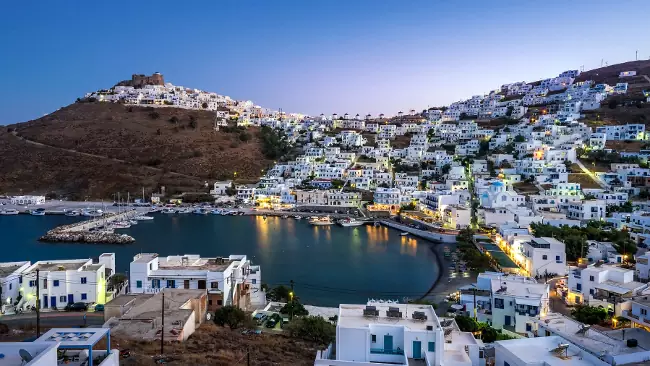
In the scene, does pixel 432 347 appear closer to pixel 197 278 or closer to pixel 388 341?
pixel 388 341

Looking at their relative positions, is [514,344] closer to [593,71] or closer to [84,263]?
[84,263]

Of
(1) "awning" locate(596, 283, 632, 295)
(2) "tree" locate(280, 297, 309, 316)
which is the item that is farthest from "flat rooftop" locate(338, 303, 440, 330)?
(1) "awning" locate(596, 283, 632, 295)

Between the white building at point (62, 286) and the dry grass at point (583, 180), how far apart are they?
25521mm

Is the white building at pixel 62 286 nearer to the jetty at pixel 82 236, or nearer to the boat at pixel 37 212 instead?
the jetty at pixel 82 236

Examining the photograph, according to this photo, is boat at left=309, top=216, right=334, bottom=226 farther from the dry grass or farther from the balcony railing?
the balcony railing

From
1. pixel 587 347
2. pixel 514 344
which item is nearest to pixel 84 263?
pixel 514 344

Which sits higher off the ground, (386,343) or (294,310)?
(386,343)

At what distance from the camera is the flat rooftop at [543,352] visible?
5746 mm

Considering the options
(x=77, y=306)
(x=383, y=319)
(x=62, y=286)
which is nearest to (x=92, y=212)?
(x=62, y=286)

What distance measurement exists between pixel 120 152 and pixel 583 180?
3907 centimetres

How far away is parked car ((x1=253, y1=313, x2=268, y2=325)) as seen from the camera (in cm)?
1028

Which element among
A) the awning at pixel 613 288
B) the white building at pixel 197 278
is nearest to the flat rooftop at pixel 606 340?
the awning at pixel 613 288

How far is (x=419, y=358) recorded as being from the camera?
5.79m

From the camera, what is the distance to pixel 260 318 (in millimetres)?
10719
